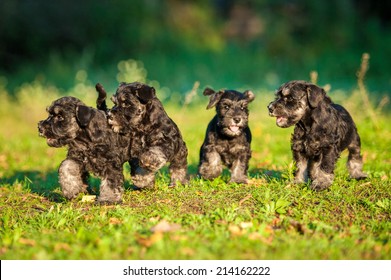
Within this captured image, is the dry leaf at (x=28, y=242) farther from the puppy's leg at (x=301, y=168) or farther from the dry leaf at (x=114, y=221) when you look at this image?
the puppy's leg at (x=301, y=168)

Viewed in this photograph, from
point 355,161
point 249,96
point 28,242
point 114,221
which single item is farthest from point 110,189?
point 355,161

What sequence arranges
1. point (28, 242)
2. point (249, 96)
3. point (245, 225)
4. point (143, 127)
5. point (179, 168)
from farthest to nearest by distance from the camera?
point (179, 168) → point (249, 96) → point (143, 127) → point (245, 225) → point (28, 242)

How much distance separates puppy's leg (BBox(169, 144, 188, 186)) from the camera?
846 cm

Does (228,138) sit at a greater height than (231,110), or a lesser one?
lesser

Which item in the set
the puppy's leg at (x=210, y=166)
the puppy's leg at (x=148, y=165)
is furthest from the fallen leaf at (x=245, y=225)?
the puppy's leg at (x=210, y=166)

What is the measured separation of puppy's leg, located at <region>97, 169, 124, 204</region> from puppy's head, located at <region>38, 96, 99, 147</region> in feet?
2.42

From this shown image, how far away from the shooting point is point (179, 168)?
335 inches

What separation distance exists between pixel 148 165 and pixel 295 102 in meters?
2.25

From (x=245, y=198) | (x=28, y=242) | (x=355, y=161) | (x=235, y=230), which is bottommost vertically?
(x=28, y=242)

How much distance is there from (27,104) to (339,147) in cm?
1316

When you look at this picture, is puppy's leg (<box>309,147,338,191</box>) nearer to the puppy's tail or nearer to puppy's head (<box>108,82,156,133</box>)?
puppy's head (<box>108,82,156,133</box>)

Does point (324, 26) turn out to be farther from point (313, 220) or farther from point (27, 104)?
point (313, 220)

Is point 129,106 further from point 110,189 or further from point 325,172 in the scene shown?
point 325,172

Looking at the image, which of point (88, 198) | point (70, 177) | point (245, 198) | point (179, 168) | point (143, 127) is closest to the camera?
point (245, 198)
